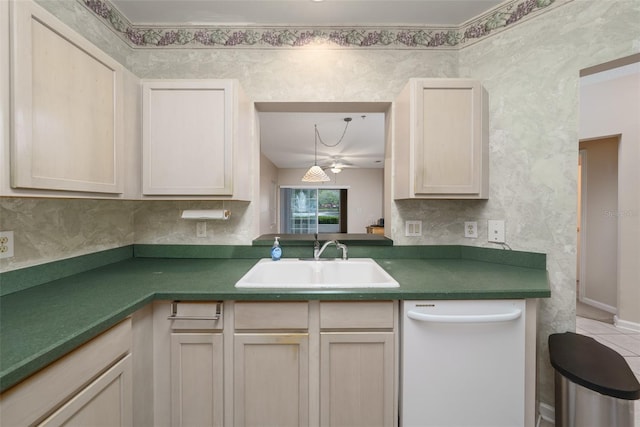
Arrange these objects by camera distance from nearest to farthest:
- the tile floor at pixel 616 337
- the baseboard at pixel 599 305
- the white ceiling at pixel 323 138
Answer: the tile floor at pixel 616 337
the baseboard at pixel 599 305
the white ceiling at pixel 323 138

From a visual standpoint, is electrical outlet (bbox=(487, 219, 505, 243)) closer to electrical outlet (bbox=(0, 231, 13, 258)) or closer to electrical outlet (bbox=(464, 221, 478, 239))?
electrical outlet (bbox=(464, 221, 478, 239))

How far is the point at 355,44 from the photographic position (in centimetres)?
181

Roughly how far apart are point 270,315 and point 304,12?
1.80 meters

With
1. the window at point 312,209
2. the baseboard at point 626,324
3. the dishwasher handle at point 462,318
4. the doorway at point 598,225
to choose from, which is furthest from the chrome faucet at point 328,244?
the window at point 312,209

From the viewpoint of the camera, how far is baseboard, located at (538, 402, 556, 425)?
146 cm

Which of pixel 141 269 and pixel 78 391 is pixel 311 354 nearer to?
pixel 78 391

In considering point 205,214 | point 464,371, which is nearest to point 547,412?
point 464,371

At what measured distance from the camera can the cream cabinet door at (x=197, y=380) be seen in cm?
119

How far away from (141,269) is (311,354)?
1.08m

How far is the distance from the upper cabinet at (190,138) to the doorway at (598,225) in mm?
3984

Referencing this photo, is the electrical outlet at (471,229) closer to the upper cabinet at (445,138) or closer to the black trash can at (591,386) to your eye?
the upper cabinet at (445,138)

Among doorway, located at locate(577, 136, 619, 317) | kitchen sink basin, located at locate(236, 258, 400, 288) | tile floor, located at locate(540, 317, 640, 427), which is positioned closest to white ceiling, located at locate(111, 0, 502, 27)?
kitchen sink basin, located at locate(236, 258, 400, 288)

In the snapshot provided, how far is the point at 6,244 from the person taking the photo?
3.65ft

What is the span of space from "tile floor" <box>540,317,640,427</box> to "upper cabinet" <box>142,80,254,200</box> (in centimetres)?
330
